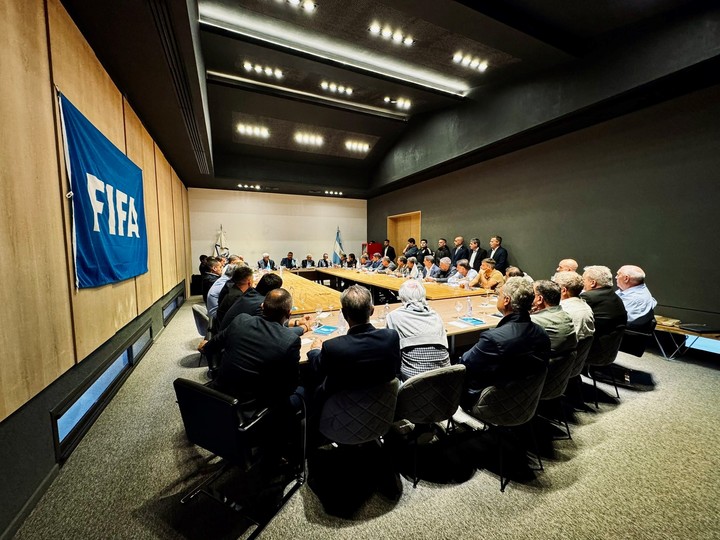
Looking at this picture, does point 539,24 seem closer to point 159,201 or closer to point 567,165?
point 567,165

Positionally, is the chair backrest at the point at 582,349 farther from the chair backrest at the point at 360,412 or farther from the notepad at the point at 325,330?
the notepad at the point at 325,330

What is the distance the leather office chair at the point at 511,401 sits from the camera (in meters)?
→ 1.63

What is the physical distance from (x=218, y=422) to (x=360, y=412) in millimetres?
701

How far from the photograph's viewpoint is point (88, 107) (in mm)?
2447

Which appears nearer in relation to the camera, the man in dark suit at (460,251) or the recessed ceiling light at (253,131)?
the man in dark suit at (460,251)

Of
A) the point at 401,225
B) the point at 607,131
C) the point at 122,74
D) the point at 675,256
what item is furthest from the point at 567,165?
the point at 122,74

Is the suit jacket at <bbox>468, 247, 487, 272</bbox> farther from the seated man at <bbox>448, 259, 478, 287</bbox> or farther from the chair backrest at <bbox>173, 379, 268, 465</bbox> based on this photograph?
the chair backrest at <bbox>173, 379, 268, 465</bbox>

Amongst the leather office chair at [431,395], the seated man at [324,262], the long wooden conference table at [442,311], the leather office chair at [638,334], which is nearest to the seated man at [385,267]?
the long wooden conference table at [442,311]

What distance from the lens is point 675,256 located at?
3920mm

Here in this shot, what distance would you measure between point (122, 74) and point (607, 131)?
6.74 meters

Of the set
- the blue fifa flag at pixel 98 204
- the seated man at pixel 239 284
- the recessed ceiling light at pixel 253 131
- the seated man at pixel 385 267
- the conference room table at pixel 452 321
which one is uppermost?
the recessed ceiling light at pixel 253 131

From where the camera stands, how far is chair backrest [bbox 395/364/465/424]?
1562 mm

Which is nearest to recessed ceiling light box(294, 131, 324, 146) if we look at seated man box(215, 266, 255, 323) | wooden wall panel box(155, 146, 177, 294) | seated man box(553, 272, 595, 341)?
wooden wall panel box(155, 146, 177, 294)

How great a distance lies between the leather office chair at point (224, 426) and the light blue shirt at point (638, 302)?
3.75 metres
